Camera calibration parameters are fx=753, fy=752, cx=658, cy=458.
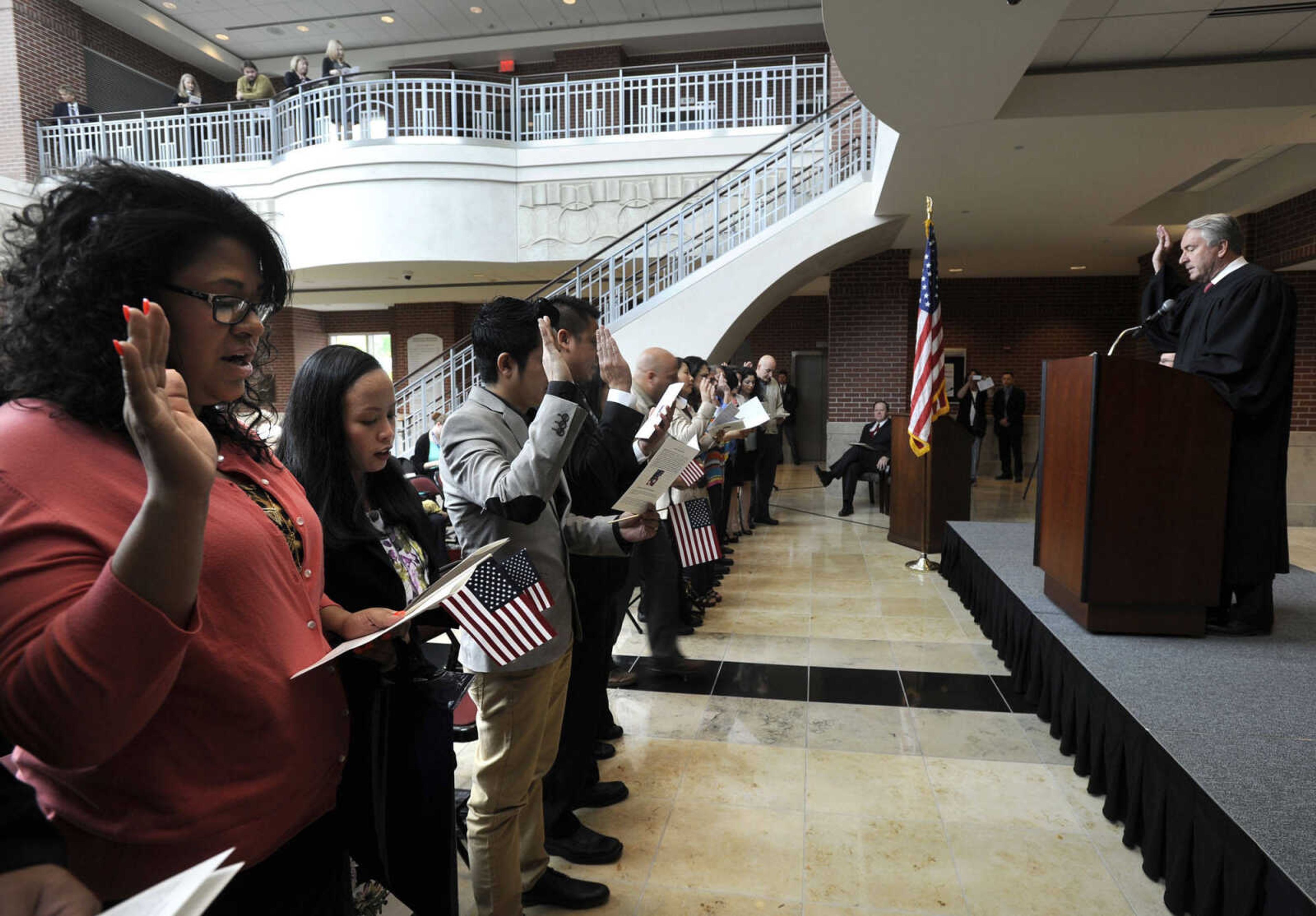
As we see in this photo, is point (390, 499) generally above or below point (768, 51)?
below

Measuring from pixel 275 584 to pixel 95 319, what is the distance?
364 mm

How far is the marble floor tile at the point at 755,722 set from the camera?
3.21 metres

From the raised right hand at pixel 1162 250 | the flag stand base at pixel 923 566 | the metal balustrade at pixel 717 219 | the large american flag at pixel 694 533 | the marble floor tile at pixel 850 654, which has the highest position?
the metal balustrade at pixel 717 219

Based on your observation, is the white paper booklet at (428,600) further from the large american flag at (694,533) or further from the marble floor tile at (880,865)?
the large american flag at (694,533)

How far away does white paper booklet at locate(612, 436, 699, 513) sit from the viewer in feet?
6.49

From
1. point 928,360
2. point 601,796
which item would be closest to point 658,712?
point 601,796

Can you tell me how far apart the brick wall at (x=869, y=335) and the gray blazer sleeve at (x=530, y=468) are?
944cm

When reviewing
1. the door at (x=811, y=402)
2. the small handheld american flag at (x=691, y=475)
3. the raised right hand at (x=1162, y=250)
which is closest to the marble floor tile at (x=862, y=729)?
the small handheld american flag at (x=691, y=475)

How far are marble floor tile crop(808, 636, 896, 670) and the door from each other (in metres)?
10.7

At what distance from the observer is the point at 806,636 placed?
15.0ft

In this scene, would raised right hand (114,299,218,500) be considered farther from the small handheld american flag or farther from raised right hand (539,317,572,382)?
the small handheld american flag

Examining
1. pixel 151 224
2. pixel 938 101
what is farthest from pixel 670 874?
pixel 938 101

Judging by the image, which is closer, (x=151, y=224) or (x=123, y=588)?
(x=123, y=588)

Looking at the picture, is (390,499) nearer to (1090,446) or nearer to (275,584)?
(275,584)
